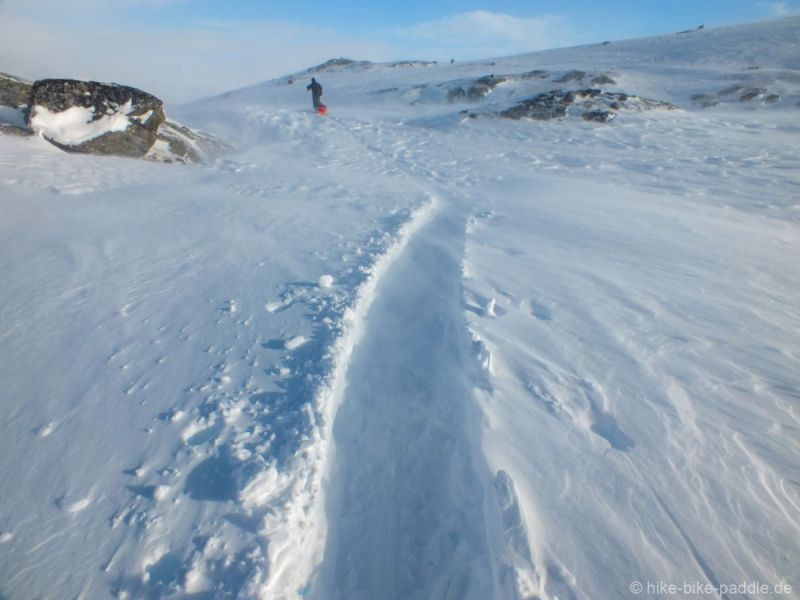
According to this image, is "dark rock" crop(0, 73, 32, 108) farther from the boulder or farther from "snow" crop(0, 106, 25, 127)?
the boulder

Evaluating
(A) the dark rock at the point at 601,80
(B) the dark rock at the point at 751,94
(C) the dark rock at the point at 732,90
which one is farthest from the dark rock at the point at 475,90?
(B) the dark rock at the point at 751,94

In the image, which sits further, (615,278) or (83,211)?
(83,211)

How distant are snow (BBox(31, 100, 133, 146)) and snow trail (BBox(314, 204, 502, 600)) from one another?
6.72m

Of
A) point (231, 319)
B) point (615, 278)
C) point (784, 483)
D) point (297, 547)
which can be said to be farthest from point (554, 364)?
point (231, 319)

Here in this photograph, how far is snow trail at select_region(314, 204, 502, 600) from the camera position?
1882 millimetres

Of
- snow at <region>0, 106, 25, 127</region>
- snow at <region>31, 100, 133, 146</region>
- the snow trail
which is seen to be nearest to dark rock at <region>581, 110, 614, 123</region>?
the snow trail

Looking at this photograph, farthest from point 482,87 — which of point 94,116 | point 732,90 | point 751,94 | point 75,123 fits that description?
point 75,123

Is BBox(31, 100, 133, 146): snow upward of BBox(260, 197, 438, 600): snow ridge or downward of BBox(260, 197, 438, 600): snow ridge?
upward

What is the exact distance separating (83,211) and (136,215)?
0.57 metres

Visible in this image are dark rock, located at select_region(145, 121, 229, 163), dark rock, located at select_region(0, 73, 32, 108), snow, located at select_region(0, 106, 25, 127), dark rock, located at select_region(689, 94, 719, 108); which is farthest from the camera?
dark rock, located at select_region(689, 94, 719, 108)

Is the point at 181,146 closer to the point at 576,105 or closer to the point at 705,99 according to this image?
the point at 576,105

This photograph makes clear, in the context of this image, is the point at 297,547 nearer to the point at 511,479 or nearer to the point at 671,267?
the point at 511,479

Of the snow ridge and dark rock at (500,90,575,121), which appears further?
dark rock at (500,90,575,121)

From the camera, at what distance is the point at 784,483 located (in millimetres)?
2109
